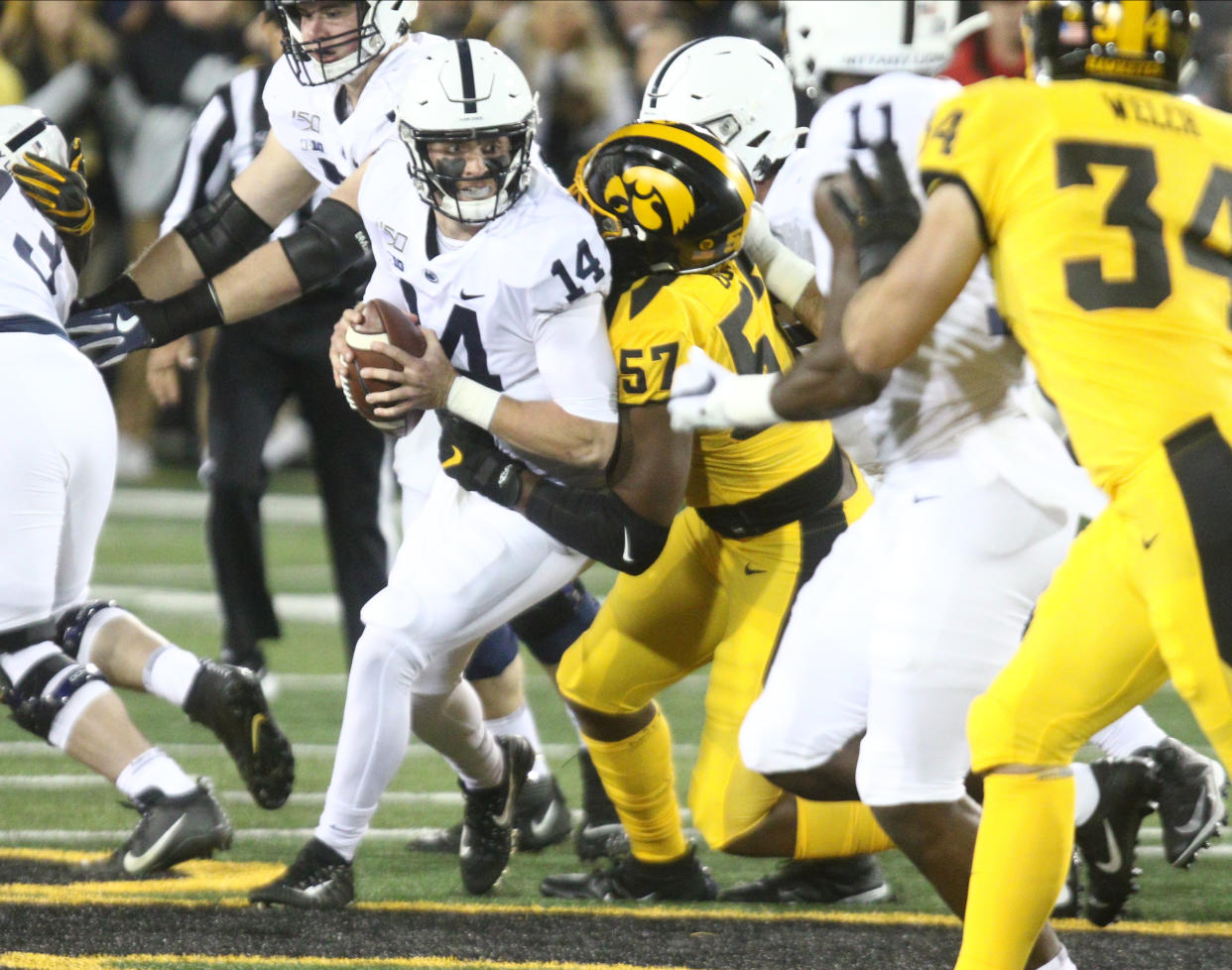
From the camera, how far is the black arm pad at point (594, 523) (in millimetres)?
3611

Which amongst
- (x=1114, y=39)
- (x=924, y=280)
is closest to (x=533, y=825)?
(x=924, y=280)

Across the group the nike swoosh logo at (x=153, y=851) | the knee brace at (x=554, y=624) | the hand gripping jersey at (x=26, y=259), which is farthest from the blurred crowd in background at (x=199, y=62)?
the nike swoosh logo at (x=153, y=851)

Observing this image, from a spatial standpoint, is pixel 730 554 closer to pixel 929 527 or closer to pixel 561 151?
pixel 929 527

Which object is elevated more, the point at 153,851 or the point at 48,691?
the point at 48,691

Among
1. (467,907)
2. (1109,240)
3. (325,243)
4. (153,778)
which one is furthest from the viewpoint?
(325,243)

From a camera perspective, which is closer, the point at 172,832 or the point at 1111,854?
the point at 1111,854

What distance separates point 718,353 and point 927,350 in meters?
0.58

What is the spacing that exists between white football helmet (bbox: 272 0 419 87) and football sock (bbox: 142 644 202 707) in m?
1.39

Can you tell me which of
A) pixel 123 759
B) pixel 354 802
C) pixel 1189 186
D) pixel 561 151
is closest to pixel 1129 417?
pixel 1189 186

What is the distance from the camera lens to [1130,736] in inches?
148

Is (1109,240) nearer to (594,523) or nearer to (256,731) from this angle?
(594,523)

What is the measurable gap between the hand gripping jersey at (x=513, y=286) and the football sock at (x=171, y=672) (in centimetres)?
89

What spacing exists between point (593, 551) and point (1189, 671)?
133 centimetres

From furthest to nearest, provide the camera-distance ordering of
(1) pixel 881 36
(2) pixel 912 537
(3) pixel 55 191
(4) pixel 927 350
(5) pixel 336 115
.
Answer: (5) pixel 336 115, (3) pixel 55 191, (1) pixel 881 36, (4) pixel 927 350, (2) pixel 912 537
